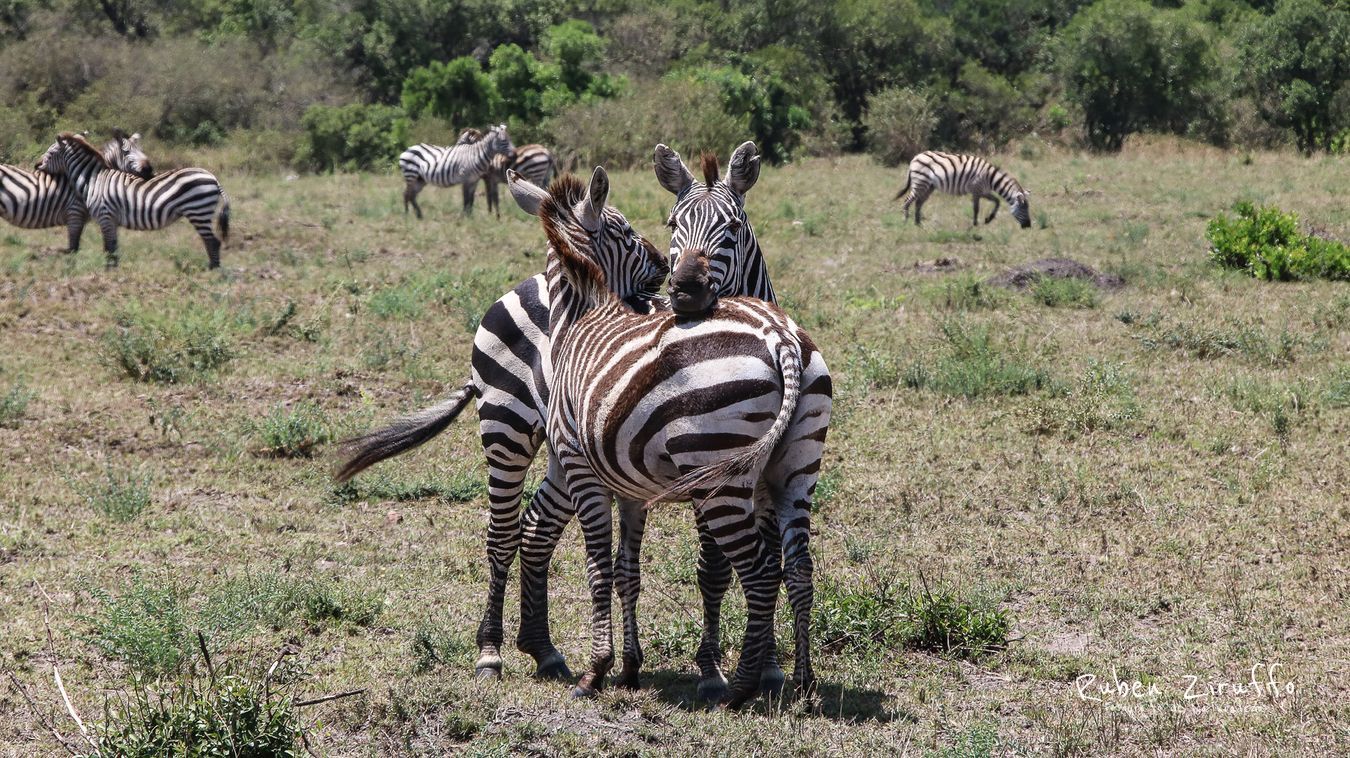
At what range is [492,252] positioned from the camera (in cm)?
1580

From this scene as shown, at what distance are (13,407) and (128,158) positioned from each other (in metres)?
8.77

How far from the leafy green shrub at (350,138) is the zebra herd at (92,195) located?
12.9 m

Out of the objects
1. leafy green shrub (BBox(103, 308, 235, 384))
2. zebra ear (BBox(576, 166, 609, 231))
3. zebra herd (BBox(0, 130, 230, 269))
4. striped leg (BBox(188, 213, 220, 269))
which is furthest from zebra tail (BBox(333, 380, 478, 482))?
zebra herd (BBox(0, 130, 230, 269))

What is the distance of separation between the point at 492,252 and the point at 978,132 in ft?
67.5

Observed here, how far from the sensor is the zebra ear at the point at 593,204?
555 centimetres

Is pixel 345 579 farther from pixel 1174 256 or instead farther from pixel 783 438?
pixel 1174 256

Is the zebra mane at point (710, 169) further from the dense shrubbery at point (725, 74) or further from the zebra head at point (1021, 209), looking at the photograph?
the dense shrubbery at point (725, 74)

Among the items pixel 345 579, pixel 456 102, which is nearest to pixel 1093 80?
pixel 456 102

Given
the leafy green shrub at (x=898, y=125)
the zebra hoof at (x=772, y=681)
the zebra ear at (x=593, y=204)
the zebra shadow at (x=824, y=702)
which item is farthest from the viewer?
the leafy green shrub at (x=898, y=125)

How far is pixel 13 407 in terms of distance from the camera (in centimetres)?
927

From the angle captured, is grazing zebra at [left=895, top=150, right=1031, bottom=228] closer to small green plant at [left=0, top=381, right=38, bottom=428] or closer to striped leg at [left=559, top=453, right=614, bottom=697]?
small green plant at [left=0, top=381, right=38, bottom=428]

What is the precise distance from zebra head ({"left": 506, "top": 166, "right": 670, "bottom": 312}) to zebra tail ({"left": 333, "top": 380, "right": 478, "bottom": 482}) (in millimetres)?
943

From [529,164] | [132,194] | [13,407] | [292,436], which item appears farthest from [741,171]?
[529,164]

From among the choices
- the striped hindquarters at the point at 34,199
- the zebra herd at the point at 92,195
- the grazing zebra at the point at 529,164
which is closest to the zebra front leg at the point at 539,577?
the zebra herd at the point at 92,195
